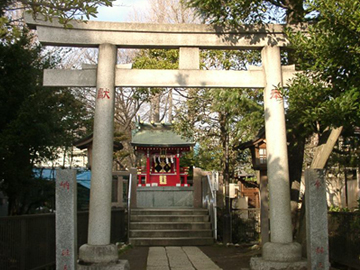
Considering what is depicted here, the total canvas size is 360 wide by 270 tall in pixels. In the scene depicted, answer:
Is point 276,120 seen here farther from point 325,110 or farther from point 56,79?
point 56,79

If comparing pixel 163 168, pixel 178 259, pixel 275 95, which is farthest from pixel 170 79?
pixel 163 168

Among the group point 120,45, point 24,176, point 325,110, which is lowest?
point 24,176

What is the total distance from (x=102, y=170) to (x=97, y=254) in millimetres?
1559

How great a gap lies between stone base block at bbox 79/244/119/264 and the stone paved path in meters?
1.68

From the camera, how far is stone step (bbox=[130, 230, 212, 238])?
1433 cm

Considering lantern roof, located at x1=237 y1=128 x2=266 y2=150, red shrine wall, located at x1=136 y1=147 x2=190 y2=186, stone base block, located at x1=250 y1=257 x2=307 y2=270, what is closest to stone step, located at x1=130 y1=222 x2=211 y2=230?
lantern roof, located at x1=237 y1=128 x2=266 y2=150

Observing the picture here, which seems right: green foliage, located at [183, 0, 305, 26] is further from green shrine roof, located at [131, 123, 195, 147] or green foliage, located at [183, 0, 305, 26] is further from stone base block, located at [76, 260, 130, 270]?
green shrine roof, located at [131, 123, 195, 147]

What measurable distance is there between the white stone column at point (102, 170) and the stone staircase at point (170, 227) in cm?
606

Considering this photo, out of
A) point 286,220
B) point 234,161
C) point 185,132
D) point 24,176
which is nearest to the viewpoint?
point 286,220

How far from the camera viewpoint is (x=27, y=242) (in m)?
8.05

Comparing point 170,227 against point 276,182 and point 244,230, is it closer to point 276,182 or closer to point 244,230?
point 244,230

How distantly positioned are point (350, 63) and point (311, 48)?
613mm

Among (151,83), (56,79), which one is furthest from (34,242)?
(151,83)

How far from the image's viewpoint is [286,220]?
8250 mm
